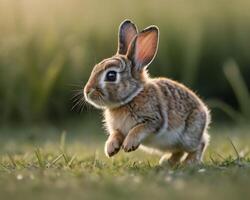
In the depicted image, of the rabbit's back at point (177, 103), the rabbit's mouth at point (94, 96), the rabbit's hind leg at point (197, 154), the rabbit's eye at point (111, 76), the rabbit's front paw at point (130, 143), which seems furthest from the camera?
the rabbit's hind leg at point (197, 154)

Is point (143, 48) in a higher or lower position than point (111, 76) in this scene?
higher

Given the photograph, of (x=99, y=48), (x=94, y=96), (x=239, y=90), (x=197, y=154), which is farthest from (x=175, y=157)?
(x=99, y=48)

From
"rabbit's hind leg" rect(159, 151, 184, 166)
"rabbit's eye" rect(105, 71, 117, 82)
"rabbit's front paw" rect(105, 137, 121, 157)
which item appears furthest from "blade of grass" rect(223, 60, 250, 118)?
"rabbit's front paw" rect(105, 137, 121, 157)

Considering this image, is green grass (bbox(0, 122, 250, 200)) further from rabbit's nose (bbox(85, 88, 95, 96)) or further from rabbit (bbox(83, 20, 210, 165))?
rabbit's nose (bbox(85, 88, 95, 96))

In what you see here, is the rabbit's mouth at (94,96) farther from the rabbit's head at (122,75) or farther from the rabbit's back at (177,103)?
the rabbit's back at (177,103)

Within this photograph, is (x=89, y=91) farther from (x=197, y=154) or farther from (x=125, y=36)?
(x=197, y=154)

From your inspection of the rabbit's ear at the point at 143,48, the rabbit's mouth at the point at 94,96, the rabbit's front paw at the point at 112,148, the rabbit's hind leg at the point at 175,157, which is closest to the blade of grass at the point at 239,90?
the rabbit's hind leg at the point at 175,157
